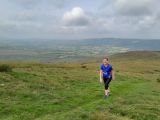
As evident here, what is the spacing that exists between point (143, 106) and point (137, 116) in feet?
10.5

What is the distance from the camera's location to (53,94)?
2538 centimetres

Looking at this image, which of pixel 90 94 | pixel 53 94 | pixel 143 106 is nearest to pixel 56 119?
pixel 143 106

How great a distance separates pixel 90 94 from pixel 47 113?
8579mm

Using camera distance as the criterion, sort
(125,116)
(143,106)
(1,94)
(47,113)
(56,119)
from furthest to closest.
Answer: (1,94) < (143,106) < (47,113) < (125,116) < (56,119)

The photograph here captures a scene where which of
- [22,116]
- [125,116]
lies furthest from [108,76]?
[22,116]

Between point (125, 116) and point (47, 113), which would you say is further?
point (47, 113)

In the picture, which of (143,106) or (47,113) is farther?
(143,106)

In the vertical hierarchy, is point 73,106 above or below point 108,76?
below

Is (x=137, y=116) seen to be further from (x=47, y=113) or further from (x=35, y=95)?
(x=35, y=95)

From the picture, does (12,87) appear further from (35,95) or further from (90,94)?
(90,94)

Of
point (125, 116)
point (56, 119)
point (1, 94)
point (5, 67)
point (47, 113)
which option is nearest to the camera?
point (56, 119)

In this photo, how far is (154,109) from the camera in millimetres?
20062

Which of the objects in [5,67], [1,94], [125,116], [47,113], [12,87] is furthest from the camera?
[5,67]

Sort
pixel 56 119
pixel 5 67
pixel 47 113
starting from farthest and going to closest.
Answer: pixel 5 67, pixel 47 113, pixel 56 119
